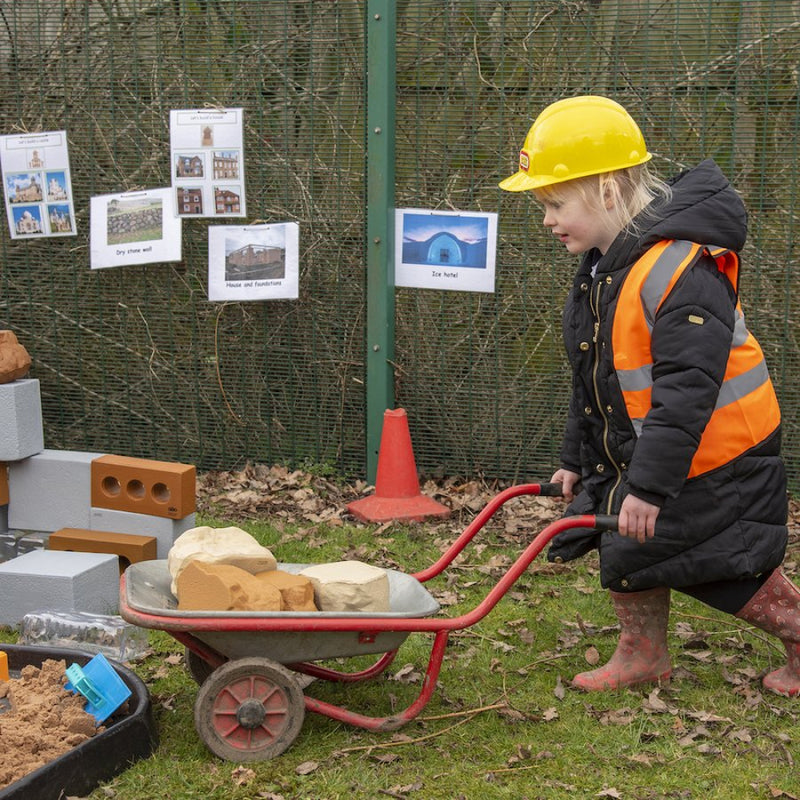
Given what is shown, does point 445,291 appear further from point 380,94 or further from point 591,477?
point 591,477

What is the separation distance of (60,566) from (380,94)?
116 inches

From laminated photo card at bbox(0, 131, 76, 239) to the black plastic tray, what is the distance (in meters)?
3.55

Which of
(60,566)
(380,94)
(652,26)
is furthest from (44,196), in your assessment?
(652,26)

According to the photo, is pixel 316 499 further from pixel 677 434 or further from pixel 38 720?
pixel 677 434

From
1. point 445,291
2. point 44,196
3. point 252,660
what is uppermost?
point 44,196

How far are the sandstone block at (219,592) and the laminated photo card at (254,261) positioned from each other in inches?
125

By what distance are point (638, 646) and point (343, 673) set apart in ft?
3.28

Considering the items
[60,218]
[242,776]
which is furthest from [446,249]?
[242,776]

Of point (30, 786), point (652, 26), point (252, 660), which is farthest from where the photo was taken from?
point (652, 26)

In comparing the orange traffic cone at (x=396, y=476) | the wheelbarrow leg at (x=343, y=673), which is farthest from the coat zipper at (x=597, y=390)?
the orange traffic cone at (x=396, y=476)

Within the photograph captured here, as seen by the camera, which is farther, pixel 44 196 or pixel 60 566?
pixel 44 196

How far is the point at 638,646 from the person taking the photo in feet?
13.0

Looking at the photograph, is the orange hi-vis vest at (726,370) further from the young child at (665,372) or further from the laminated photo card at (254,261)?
the laminated photo card at (254,261)

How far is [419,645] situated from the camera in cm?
440
